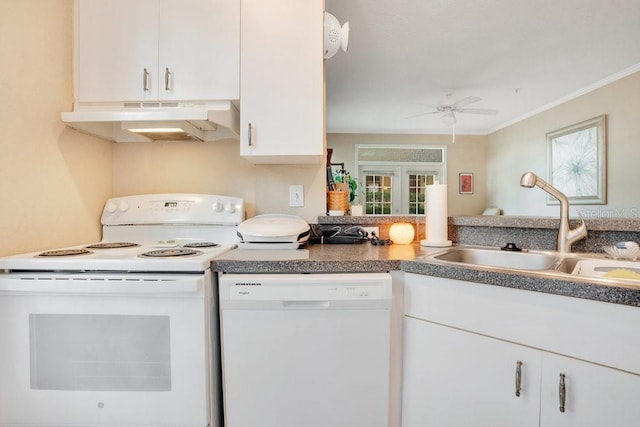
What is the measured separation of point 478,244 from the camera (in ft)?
4.77

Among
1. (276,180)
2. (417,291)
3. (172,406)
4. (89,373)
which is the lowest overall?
(172,406)

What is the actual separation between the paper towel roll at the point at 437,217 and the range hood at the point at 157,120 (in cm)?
99

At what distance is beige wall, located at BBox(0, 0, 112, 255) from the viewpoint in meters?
1.14

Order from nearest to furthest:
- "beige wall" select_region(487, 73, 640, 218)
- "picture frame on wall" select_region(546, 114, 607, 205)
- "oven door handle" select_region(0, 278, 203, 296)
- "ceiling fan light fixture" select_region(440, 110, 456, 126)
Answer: "oven door handle" select_region(0, 278, 203, 296), "beige wall" select_region(487, 73, 640, 218), "picture frame on wall" select_region(546, 114, 607, 205), "ceiling fan light fixture" select_region(440, 110, 456, 126)

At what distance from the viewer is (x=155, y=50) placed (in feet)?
4.53

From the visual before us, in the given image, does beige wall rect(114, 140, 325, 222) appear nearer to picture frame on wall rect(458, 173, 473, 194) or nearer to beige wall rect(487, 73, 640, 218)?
beige wall rect(487, 73, 640, 218)

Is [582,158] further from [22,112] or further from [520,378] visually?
[22,112]

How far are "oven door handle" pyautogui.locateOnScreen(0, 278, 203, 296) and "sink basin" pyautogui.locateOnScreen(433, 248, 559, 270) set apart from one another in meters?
0.97

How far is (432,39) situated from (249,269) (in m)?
2.73

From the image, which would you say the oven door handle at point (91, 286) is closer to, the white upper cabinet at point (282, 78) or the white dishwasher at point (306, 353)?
the white dishwasher at point (306, 353)

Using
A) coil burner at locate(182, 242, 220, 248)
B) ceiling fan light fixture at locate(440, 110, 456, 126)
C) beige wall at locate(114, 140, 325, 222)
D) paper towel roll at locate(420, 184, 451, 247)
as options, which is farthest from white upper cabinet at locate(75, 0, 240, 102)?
ceiling fan light fixture at locate(440, 110, 456, 126)

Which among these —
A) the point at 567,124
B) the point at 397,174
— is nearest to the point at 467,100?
the point at 567,124

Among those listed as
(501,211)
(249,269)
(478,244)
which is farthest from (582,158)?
(249,269)

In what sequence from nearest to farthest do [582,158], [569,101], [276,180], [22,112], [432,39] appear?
[22,112], [276,180], [432,39], [582,158], [569,101]
